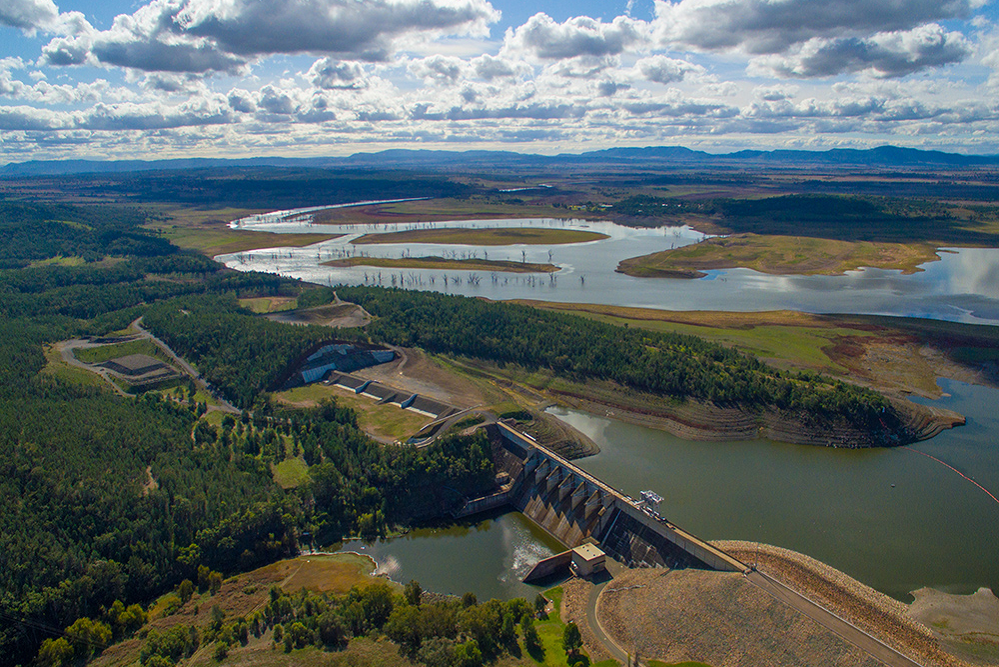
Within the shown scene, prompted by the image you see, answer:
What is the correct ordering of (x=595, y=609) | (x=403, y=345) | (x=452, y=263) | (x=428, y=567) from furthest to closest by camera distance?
1. (x=452, y=263)
2. (x=403, y=345)
3. (x=428, y=567)
4. (x=595, y=609)

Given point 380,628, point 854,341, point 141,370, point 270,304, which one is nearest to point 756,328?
point 854,341

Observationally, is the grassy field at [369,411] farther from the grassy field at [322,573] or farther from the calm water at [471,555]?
the grassy field at [322,573]

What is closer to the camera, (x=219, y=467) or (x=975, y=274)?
(x=219, y=467)

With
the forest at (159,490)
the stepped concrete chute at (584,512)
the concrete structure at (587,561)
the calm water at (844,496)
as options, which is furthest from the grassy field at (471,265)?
the concrete structure at (587,561)

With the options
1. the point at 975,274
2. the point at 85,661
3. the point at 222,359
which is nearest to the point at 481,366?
the point at 222,359

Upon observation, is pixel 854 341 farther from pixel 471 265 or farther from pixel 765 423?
pixel 471 265

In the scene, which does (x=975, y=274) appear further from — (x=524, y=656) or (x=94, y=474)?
(x=94, y=474)

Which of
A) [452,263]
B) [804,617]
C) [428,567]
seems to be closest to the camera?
[804,617]

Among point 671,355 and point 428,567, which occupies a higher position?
point 671,355
